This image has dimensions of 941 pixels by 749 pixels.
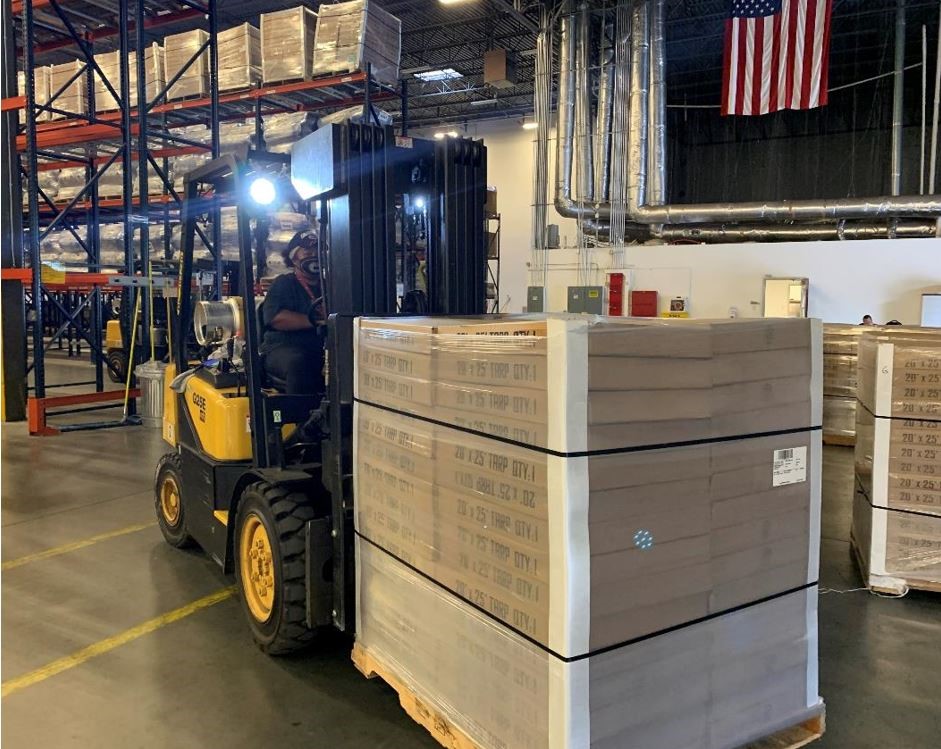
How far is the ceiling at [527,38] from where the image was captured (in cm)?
1475

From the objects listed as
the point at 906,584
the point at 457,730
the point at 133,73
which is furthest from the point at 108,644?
the point at 133,73

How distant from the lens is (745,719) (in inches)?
94.3

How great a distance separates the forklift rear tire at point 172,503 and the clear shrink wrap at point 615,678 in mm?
2786

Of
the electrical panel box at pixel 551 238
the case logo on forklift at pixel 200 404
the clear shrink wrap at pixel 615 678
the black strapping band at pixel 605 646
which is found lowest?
the clear shrink wrap at pixel 615 678

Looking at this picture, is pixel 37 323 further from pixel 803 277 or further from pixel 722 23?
pixel 722 23

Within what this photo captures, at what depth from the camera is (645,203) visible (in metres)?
13.2

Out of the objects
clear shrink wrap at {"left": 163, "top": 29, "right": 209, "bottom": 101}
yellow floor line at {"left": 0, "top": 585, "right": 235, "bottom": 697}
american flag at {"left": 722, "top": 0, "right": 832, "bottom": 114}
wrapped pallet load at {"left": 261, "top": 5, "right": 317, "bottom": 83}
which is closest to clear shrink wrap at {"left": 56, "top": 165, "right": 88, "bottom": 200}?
clear shrink wrap at {"left": 163, "top": 29, "right": 209, "bottom": 101}

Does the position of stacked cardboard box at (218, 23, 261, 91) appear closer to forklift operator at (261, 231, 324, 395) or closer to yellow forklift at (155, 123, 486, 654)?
yellow forklift at (155, 123, 486, 654)

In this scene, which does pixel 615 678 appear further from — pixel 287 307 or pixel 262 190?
pixel 262 190

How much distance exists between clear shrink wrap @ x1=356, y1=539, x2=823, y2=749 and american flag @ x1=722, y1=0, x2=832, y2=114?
37.1 ft

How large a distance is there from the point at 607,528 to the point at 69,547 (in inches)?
182

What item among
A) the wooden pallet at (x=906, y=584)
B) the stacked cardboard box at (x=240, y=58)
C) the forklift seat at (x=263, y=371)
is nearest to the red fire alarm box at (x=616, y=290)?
the stacked cardboard box at (x=240, y=58)

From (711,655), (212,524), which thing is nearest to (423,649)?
(711,655)

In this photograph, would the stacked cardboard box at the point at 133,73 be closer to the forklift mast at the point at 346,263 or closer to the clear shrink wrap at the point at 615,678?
the forklift mast at the point at 346,263
